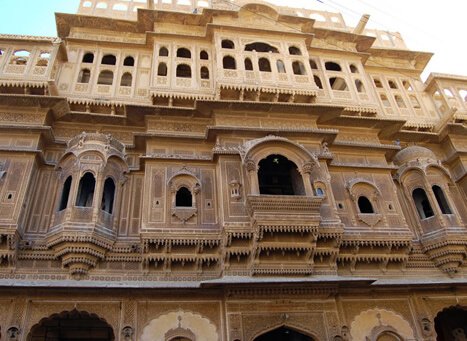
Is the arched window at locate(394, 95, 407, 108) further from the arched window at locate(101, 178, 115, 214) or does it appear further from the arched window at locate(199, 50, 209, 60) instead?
the arched window at locate(101, 178, 115, 214)

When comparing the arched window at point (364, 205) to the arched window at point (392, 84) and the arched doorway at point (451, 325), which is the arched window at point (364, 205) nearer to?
the arched doorway at point (451, 325)

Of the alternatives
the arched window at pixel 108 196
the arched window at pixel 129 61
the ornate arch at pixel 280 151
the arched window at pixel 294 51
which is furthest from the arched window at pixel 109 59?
the ornate arch at pixel 280 151

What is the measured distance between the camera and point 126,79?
14.9 meters

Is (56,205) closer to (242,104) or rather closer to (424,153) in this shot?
(242,104)

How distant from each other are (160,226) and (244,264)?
7.94 ft

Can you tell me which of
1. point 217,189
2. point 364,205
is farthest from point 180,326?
point 364,205

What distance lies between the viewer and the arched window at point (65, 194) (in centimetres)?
1127

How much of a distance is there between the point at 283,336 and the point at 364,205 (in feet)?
15.4

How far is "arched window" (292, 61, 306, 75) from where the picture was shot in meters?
14.7

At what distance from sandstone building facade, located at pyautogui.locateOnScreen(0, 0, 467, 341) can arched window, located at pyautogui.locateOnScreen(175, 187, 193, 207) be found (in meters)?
0.07

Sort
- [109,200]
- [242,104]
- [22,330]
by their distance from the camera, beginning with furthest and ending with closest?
[242,104] → [109,200] → [22,330]

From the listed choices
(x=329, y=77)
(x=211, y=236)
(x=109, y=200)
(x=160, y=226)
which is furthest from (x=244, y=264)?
(x=329, y=77)

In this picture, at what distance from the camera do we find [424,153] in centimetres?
1381

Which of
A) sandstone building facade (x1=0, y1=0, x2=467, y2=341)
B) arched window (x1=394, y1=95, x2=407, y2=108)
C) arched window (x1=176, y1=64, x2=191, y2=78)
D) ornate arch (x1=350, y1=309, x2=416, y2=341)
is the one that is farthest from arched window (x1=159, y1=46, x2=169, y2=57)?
ornate arch (x1=350, y1=309, x2=416, y2=341)
